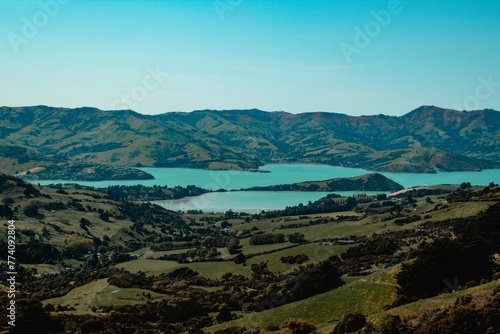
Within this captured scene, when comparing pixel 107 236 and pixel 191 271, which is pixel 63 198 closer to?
pixel 107 236

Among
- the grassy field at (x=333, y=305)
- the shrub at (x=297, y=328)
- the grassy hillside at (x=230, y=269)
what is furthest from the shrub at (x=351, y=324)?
the grassy field at (x=333, y=305)

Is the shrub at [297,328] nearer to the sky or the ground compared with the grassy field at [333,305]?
nearer to the sky

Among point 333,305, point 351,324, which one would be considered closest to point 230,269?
point 333,305

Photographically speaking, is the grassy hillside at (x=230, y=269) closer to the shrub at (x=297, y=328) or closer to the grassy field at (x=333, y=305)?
the grassy field at (x=333, y=305)

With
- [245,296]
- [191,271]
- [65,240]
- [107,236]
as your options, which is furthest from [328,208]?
[245,296]

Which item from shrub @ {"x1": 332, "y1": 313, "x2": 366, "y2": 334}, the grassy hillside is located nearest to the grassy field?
the grassy hillside

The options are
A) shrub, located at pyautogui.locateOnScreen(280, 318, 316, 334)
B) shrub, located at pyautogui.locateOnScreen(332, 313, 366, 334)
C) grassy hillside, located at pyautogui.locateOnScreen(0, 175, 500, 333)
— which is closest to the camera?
shrub, located at pyautogui.locateOnScreen(332, 313, 366, 334)

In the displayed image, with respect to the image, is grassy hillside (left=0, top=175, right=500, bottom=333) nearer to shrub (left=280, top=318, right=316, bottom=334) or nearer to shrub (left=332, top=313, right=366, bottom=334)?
shrub (left=332, top=313, right=366, bottom=334)

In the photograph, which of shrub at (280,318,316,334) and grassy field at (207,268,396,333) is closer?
shrub at (280,318,316,334)

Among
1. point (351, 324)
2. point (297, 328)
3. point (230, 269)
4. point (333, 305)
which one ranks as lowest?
point (230, 269)

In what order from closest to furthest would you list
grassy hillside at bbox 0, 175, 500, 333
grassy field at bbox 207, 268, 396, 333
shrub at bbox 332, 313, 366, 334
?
shrub at bbox 332, 313, 366, 334 < grassy field at bbox 207, 268, 396, 333 < grassy hillside at bbox 0, 175, 500, 333

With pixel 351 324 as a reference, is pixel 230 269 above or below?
below

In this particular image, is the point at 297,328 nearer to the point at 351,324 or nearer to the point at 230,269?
the point at 351,324
